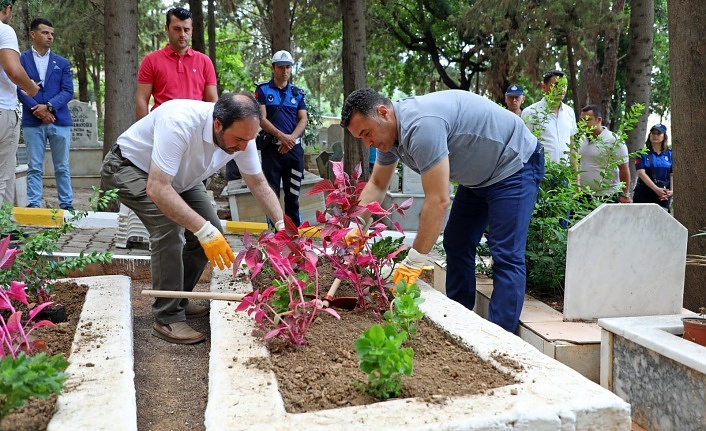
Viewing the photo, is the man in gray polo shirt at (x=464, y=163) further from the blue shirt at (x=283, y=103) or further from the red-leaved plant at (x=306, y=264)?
the blue shirt at (x=283, y=103)

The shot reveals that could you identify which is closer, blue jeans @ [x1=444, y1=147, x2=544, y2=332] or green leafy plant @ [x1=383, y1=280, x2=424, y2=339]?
green leafy plant @ [x1=383, y1=280, x2=424, y2=339]

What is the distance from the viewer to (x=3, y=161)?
18.1 feet

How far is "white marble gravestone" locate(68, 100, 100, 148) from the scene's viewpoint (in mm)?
14758

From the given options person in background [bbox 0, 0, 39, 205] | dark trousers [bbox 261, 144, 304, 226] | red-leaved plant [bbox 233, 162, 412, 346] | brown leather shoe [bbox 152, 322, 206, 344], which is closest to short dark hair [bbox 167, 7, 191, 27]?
person in background [bbox 0, 0, 39, 205]

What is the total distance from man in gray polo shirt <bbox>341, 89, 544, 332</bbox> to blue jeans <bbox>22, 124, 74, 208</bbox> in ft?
15.8

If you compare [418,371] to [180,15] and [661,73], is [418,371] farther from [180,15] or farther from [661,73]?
[661,73]

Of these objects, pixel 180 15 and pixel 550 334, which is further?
pixel 180 15

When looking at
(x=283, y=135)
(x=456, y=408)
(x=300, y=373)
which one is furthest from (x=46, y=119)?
(x=456, y=408)

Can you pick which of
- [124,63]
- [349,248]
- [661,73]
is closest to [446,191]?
[349,248]

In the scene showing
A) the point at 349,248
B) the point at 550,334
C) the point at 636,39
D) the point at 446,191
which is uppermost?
the point at 636,39

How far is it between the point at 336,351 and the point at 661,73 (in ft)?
67.2

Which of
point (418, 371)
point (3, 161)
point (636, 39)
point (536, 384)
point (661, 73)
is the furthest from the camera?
point (661, 73)

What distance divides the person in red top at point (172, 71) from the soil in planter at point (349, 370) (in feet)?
10.4

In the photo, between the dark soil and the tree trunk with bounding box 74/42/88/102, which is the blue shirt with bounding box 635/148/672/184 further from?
the tree trunk with bounding box 74/42/88/102
